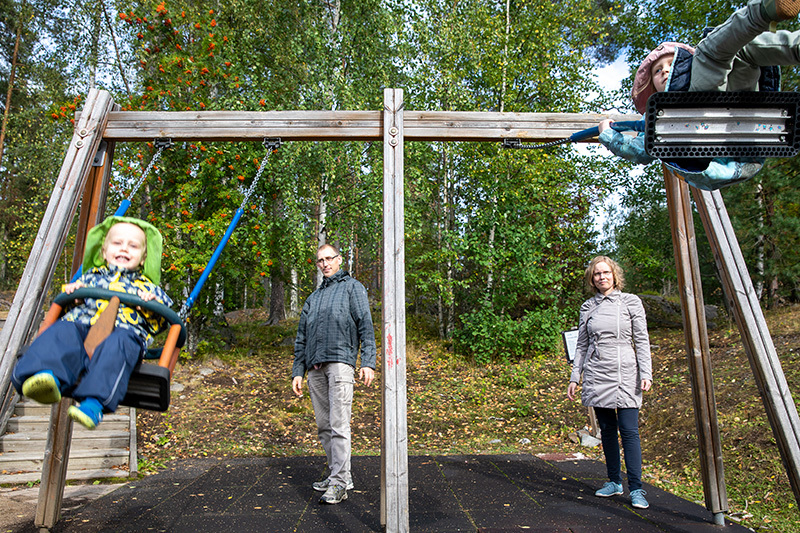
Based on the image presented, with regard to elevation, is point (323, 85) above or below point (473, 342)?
above

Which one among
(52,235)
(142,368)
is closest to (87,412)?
(142,368)

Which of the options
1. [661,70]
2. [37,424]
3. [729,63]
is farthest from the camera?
[37,424]

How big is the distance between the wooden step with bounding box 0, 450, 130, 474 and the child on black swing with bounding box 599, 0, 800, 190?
524cm

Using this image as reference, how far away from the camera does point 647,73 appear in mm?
2135

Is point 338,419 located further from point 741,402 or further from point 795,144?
point 741,402

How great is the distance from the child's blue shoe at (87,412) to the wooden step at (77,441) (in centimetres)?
339

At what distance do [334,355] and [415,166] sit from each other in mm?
7263

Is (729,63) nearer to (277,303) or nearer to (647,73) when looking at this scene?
(647,73)

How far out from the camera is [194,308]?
8938mm

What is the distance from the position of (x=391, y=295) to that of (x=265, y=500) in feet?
6.20

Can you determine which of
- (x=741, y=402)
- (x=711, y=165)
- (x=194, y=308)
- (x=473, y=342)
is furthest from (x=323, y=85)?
(x=711, y=165)

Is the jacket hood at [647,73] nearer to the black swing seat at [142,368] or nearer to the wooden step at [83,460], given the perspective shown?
the black swing seat at [142,368]

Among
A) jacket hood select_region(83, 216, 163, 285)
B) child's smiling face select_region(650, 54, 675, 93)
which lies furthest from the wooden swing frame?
child's smiling face select_region(650, 54, 675, 93)

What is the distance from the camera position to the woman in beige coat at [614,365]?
364 cm
